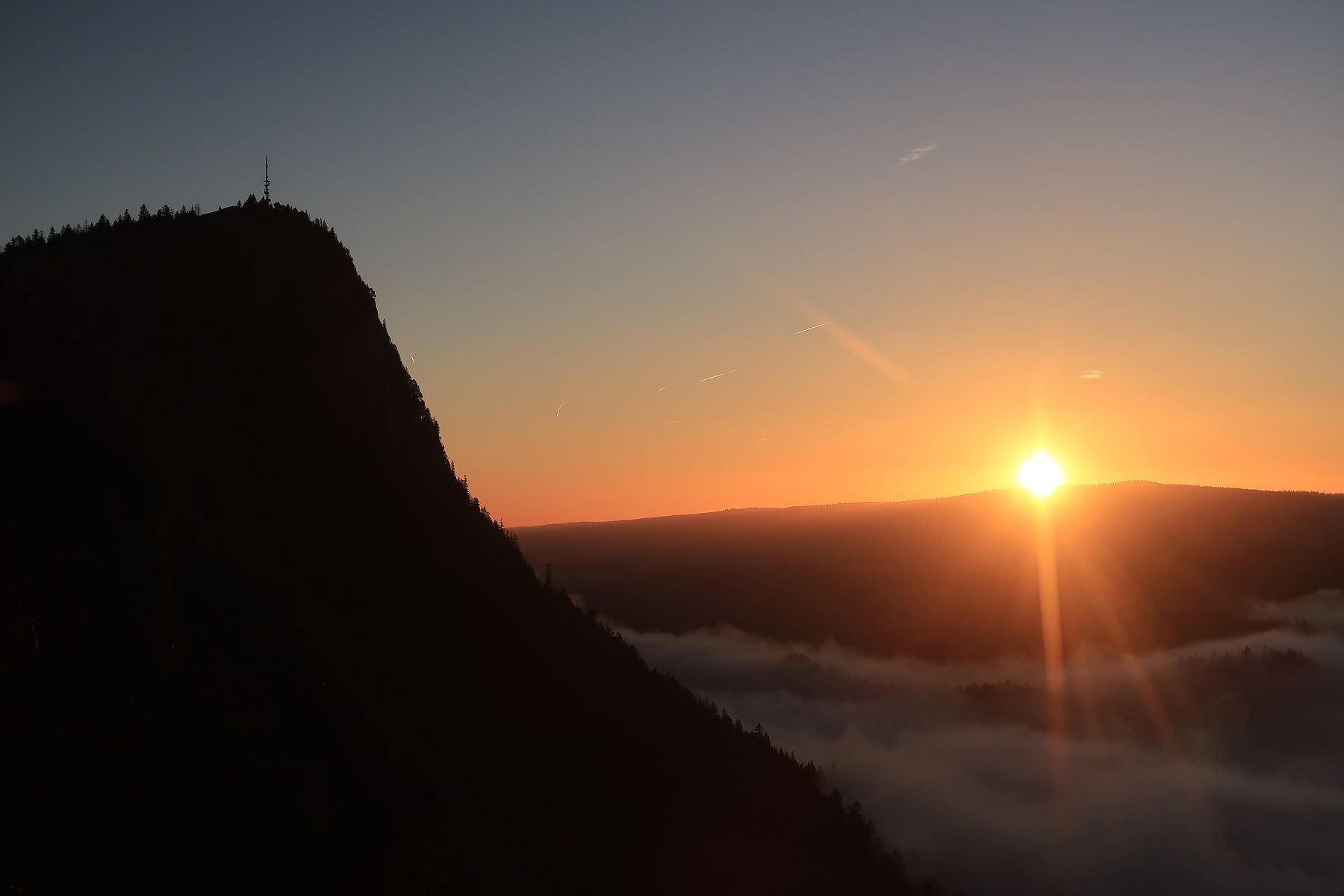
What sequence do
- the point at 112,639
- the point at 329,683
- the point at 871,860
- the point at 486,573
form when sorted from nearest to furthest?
the point at 112,639 → the point at 329,683 → the point at 486,573 → the point at 871,860

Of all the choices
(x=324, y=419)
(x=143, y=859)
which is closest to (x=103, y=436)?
(x=324, y=419)

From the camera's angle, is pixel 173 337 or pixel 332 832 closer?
pixel 332 832

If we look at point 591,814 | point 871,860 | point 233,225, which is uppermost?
point 233,225

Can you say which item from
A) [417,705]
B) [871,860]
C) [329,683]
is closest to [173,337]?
[329,683]

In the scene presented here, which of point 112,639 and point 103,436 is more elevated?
point 103,436

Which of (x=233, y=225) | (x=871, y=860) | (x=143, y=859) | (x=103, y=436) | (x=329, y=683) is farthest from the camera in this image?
(x=871, y=860)

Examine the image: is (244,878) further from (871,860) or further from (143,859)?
(871,860)
